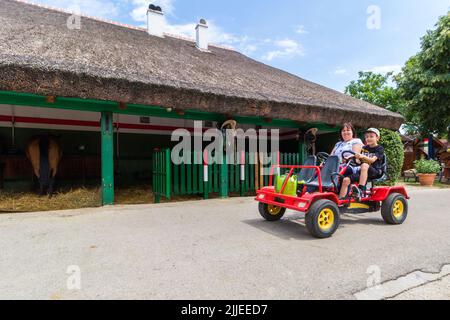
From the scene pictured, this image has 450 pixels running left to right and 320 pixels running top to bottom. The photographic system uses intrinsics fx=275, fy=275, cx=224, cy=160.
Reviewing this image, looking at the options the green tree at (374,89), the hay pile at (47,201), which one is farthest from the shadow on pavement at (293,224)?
the green tree at (374,89)

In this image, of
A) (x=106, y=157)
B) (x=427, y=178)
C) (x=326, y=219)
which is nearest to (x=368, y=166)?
(x=326, y=219)

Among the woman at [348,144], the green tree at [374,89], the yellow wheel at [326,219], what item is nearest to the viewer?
the yellow wheel at [326,219]

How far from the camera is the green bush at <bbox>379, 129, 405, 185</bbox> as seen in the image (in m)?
10.3

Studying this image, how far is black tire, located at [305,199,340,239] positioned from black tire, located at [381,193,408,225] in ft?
4.05

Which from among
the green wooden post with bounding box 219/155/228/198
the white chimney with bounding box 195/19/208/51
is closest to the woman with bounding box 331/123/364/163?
the green wooden post with bounding box 219/155/228/198

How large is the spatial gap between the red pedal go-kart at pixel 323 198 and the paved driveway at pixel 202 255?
0.19 metres

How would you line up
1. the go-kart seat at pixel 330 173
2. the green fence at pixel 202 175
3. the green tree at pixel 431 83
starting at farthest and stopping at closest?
the green tree at pixel 431 83 → the green fence at pixel 202 175 → the go-kart seat at pixel 330 173

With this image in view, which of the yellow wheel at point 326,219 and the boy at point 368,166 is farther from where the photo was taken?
the boy at point 368,166

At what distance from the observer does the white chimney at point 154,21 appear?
36.0 feet

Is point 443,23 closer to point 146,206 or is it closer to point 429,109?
point 429,109

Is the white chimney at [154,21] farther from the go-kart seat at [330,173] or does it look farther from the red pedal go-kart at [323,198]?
the go-kart seat at [330,173]

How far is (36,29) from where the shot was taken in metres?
6.70
